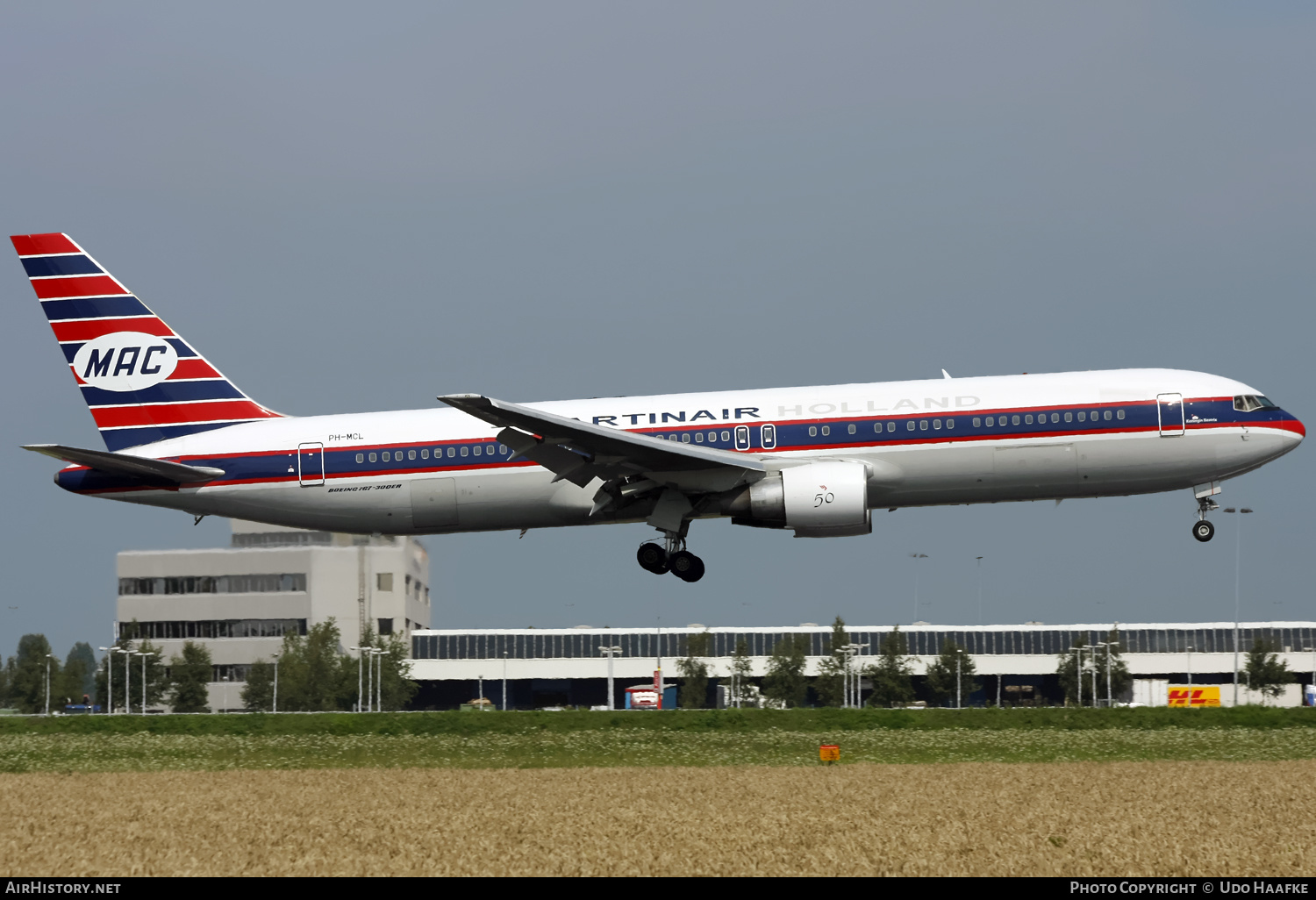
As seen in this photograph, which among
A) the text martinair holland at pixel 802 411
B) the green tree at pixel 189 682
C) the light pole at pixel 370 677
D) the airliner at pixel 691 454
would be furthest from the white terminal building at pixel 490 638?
the text martinair holland at pixel 802 411

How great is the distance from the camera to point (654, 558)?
35.9 m

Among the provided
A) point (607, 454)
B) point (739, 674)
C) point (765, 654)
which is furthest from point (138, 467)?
point (765, 654)

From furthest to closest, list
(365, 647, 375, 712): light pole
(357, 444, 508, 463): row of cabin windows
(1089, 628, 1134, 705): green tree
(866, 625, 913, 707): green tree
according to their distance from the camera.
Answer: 1. (1089, 628, 1134, 705): green tree
2. (866, 625, 913, 707): green tree
3. (365, 647, 375, 712): light pole
4. (357, 444, 508, 463): row of cabin windows

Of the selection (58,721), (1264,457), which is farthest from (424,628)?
(1264,457)

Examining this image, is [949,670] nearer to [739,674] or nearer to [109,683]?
[739,674]

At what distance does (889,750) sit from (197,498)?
1865 cm

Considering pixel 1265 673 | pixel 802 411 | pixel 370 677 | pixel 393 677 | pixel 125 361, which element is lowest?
pixel 1265 673

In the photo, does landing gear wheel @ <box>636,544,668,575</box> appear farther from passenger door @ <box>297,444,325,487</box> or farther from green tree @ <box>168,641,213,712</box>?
green tree @ <box>168,641,213,712</box>

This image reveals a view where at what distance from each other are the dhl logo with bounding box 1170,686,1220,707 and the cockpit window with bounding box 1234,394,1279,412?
217ft

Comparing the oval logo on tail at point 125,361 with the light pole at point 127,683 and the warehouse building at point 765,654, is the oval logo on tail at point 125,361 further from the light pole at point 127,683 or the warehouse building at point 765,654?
the warehouse building at point 765,654

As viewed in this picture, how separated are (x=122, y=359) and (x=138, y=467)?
4.55 meters

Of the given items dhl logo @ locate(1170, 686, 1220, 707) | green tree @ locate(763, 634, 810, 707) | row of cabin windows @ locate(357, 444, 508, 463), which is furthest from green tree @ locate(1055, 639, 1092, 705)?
row of cabin windows @ locate(357, 444, 508, 463)

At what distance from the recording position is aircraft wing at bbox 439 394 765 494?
30328 mm
